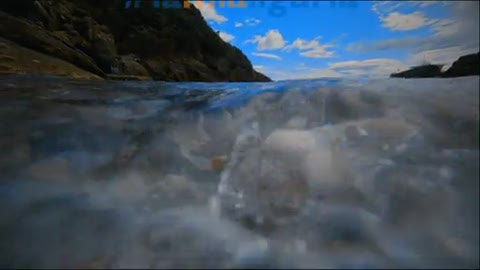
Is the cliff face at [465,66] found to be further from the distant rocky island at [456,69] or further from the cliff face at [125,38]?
the cliff face at [125,38]

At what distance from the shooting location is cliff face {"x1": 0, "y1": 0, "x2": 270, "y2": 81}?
42.0 ft

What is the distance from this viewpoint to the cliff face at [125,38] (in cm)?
1281

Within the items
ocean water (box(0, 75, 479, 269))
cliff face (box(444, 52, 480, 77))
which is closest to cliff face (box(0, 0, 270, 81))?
ocean water (box(0, 75, 479, 269))

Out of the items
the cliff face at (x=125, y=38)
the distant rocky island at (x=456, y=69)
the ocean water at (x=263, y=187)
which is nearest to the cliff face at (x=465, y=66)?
the distant rocky island at (x=456, y=69)

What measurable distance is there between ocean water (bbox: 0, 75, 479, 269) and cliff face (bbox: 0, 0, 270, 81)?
443 inches

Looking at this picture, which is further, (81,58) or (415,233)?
(81,58)

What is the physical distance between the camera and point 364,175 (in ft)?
5.82

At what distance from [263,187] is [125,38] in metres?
33.6

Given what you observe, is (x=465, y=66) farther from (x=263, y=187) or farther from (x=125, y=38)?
(x=125, y=38)

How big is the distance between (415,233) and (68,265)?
1545 millimetres

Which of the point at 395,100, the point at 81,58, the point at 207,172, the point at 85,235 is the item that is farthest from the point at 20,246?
the point at 81,58

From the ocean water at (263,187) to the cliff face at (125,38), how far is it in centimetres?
1124

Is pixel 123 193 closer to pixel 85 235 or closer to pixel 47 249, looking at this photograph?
pixel 85 235

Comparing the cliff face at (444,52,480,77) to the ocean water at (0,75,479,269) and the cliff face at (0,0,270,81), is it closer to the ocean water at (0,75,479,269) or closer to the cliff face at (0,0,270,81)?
the ocean water at (0,75,479,269)
